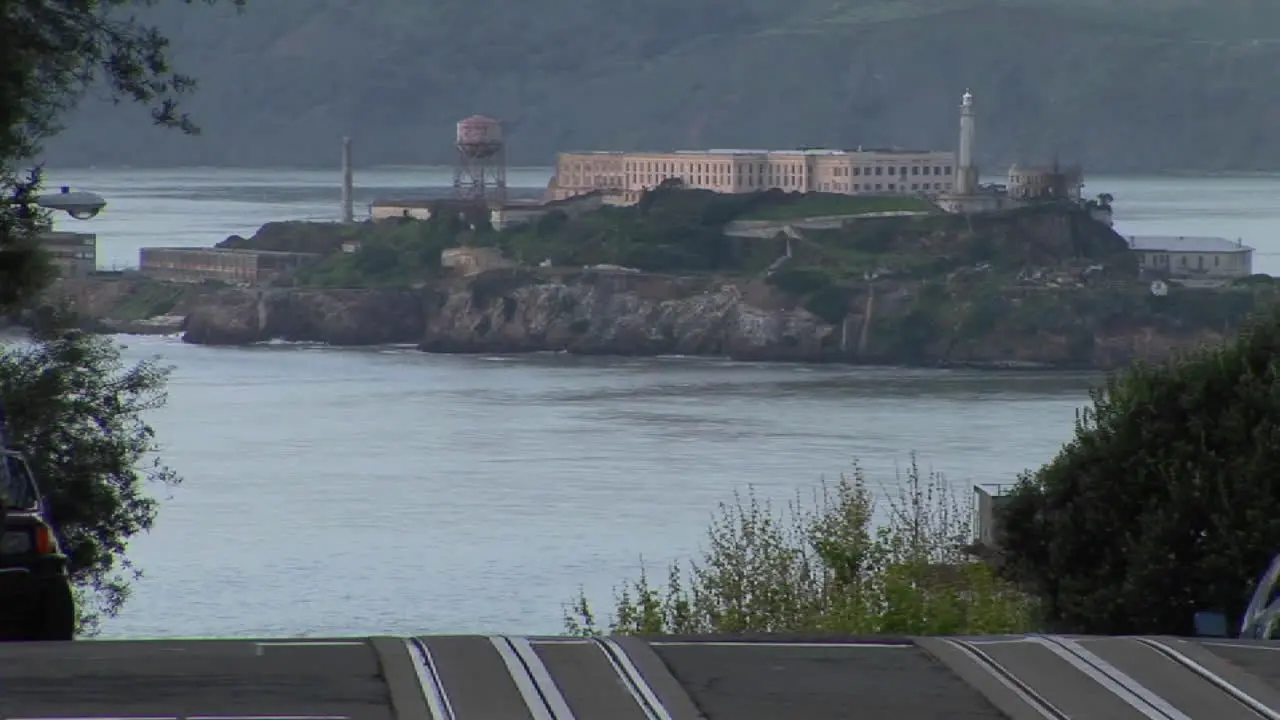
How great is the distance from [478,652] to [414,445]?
115ft

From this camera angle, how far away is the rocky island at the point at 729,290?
63.7 metres

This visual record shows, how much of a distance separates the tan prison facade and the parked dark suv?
7839cm

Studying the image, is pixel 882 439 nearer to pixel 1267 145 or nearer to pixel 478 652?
pixel 478 652

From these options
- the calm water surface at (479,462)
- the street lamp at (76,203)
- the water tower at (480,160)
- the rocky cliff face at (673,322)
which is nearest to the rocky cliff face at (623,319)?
the rocky cliff face at (673,322)

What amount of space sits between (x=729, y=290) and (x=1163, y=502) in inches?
2385

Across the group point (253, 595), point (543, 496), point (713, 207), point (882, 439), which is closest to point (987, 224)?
point (713, 207)

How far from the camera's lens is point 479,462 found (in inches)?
1475

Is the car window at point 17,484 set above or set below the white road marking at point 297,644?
above

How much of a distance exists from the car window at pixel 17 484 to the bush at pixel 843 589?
9.60 ft

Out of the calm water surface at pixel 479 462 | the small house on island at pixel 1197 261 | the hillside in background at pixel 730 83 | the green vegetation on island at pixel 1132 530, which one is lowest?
the calm water surface at pixel 479 462

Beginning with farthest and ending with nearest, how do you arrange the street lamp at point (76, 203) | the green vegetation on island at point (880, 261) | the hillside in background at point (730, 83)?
the hillside in background at point (730, 83) → the green vegetation on island at point (880, 261) → the street lamp at point (76, 203)

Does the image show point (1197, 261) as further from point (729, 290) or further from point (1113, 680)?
point (1113, 680)

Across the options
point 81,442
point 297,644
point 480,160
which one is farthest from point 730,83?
point 297,644

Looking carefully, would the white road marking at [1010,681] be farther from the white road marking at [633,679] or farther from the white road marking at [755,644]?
the white road marking at [633,679]
